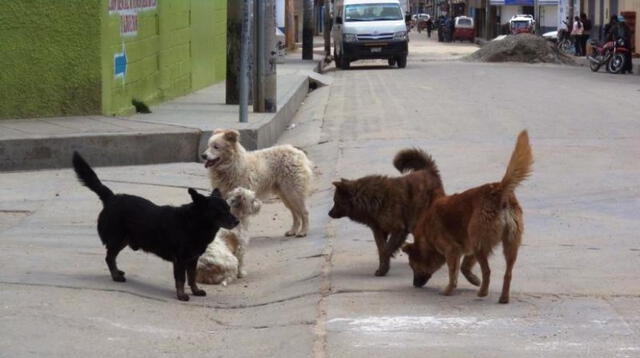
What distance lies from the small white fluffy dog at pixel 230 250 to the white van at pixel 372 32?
30198 millimetres

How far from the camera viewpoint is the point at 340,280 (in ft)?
26.3

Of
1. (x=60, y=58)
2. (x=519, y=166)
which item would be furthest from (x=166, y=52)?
(x=519, y=166)

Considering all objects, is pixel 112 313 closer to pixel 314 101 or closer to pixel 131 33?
pixel 131 33

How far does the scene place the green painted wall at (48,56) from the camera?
13.9 m

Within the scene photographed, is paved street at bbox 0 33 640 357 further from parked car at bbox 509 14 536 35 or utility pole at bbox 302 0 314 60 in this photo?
parked car at bbox 509 14 536 35

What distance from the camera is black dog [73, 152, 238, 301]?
768cm

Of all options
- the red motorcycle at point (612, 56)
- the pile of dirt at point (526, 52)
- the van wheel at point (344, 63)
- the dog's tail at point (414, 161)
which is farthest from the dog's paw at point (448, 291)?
the pile of dirt at point (526, 52)

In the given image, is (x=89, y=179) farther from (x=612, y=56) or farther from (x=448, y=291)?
(x=612, y=56)

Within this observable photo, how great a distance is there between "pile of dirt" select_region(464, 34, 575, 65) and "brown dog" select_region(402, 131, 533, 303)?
125 ft

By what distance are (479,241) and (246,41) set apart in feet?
33.4

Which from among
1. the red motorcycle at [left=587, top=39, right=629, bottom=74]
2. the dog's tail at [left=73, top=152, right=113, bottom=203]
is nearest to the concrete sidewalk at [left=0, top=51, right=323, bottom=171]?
the dog's tail at [left=73, top=152, right=113, bottom=203]

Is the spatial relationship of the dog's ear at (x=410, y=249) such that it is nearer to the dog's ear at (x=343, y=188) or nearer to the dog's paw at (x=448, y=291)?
the dog's paw at (x=448, y=291)

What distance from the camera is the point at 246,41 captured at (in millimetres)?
16734

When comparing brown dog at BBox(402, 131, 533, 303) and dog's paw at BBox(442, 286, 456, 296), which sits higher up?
brown dog at BBox(402, 131, 533, 303)
